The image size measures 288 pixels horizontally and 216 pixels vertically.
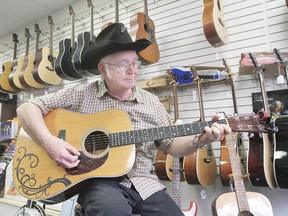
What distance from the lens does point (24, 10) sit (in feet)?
12.4

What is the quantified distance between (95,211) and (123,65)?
2.63 feet

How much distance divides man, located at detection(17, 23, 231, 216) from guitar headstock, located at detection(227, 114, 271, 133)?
0.07m

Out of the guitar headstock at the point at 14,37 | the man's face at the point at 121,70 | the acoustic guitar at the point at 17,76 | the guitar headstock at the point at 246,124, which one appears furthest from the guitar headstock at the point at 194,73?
the guitar headstock at the point at 14,37

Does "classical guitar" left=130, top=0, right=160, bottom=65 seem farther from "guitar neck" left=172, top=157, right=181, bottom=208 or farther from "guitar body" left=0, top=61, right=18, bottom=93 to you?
"guitar body" left=0, top=61, right=18, bottom=93

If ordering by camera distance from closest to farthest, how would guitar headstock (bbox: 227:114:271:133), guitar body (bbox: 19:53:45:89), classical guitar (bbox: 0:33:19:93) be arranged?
guitar headstock (bbox: 227:114:271:133) < guitar body (bbox: 19:53:45:89) < classical guitar (bbox: 0:33:19:93)

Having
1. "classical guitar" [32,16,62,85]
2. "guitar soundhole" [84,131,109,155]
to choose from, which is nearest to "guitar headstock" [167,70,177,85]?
"guitar soundhole" [84,131,109,155]

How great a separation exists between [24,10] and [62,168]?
12.1 feet

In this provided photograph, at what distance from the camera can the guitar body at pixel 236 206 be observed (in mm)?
1501

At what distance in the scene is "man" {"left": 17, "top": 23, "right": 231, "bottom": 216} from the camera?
113cm

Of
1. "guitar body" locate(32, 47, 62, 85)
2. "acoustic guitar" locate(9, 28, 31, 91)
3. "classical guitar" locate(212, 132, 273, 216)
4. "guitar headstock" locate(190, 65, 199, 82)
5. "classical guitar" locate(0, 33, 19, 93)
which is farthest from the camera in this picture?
"classical guitar" locate(0, 33, 19, 93)

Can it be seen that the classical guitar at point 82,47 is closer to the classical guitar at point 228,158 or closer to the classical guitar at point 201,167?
the classical guitar at point 201,167

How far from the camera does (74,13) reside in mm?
3371

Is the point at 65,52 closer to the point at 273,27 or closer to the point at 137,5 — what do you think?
the point at 137,5

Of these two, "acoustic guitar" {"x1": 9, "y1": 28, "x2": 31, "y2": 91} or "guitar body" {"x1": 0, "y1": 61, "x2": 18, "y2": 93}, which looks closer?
"acoustic guitar" {"x1": 9, "y1": 28, "x2": 31, "y2": 91}
